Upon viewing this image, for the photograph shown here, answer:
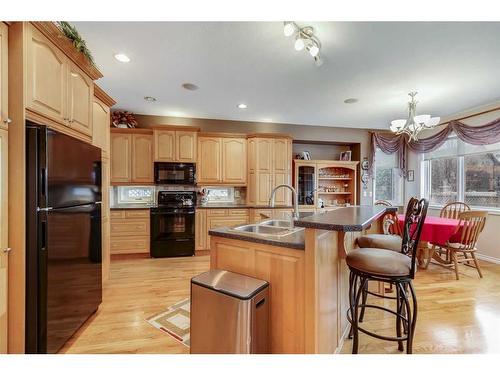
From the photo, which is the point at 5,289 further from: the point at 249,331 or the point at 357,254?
the point at 357,254

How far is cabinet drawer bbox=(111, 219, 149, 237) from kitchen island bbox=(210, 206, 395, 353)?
Result: 2.76 m

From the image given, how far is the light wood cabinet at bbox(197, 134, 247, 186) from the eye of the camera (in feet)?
14.4

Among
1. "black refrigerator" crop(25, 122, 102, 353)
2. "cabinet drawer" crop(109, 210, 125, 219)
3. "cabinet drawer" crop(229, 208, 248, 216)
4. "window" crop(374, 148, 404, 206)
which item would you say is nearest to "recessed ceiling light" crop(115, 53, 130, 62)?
"black refrigerator" crop(25, 122, 102, 353)

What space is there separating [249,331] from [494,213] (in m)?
4.79

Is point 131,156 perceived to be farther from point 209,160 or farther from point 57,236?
point 57,236

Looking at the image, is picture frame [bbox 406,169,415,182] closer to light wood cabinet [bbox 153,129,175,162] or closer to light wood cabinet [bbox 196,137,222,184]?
light wood cabinet [bbox 196,137,222,184]

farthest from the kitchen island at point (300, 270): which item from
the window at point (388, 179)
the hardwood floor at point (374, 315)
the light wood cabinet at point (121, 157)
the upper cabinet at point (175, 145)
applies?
the window at point (388, 179)

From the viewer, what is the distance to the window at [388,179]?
5469 millimetres

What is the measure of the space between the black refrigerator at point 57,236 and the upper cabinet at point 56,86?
179mm

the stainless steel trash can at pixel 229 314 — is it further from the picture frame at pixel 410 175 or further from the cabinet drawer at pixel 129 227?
the picture frame at pixel 410 175

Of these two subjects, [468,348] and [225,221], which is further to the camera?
[225,221]

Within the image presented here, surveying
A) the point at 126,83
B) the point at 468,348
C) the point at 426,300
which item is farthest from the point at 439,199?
the point at 126,83

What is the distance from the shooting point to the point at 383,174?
5508 mm

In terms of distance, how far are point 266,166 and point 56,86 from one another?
3379 mm
